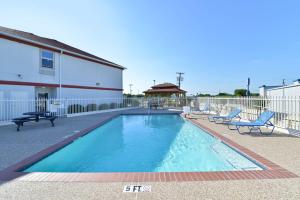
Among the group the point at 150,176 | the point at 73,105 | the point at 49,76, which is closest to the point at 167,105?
the point at 73,105

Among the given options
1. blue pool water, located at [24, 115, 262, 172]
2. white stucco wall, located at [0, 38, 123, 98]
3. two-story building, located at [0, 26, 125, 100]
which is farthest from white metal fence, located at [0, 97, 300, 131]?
blue pool water, located at [24, 115, 262, 172]

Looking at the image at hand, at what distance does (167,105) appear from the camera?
2597cm

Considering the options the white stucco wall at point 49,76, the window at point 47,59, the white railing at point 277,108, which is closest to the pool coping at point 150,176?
the white railing at point 277,108

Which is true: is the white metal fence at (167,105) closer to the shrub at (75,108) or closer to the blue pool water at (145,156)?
the shrub at (75,108)

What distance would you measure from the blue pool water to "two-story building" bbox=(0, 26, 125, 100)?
28.4 ft

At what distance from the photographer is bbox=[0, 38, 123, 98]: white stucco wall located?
1347 cm

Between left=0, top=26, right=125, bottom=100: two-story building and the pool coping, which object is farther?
left=0, top=26, right=125, bottom=100: two-story building

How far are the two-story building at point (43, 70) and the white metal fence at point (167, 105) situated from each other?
1133 millimetres

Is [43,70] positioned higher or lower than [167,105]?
higher

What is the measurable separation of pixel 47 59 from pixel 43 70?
1107 millimetres

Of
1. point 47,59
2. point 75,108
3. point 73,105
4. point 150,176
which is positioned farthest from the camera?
point 75,108

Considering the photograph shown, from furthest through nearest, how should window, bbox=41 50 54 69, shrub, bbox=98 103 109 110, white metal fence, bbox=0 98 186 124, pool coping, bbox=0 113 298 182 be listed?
1. shrub, bbox=98 103 109 110
2. window, bbox=41 50 54 69
3. white metal fence, bbox=0 98 186 124
4. pool coping, bbox=0 113 298 182

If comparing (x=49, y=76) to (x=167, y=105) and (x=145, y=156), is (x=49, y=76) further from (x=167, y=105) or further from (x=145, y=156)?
(x=167, y=105)

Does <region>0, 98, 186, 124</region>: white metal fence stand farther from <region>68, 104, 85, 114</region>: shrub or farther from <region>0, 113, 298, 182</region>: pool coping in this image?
<region>0, 113, 298, 182</region>: pool coping
